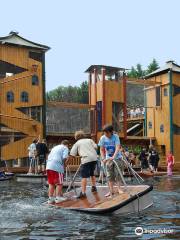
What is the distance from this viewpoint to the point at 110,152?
10227 millimetres

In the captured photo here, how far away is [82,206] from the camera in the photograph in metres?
A: 9.34

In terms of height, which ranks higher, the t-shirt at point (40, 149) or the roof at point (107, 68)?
the roof at point (107, 68)

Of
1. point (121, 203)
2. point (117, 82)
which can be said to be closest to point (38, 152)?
point (121, 203)

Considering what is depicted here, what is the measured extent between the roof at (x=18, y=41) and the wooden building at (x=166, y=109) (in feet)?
36.7

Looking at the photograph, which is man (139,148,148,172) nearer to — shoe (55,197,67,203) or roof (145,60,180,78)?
roof (145,60,180,78)

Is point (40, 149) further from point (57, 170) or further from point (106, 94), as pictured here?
point (106, 94)

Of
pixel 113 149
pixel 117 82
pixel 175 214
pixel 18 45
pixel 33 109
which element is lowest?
pixel 175 214

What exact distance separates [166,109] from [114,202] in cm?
2910

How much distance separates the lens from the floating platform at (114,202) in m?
8.94

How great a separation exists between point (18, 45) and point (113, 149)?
22319 mm

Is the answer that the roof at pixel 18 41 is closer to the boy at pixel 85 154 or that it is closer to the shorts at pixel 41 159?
the shorts at pixel 41 159

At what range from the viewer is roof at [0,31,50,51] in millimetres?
30500

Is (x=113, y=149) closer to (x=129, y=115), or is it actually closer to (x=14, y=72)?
(x=14, y=72)

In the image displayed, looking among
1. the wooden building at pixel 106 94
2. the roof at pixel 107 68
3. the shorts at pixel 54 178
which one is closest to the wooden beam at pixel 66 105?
the wooden building at pixel 106 94
